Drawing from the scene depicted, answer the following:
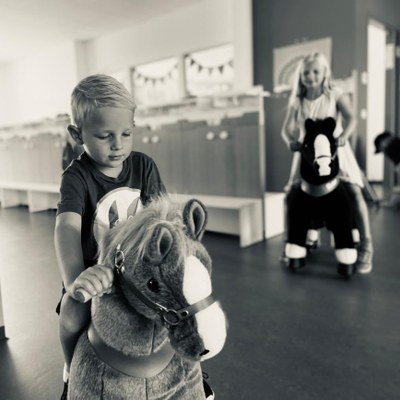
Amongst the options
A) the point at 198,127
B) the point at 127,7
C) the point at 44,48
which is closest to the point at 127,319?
the point at 44,48

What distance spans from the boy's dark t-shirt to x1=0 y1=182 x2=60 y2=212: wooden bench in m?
0.11

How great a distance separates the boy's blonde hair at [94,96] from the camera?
2.22 feet

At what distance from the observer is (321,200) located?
2453 mm

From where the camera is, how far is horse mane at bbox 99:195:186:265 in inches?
25.5

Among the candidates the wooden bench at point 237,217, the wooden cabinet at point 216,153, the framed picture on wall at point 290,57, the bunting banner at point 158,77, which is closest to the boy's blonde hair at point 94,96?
the wooden bench at point 237,217

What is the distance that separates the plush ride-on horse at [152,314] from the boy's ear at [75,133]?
17 cm

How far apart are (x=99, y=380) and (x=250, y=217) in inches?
113

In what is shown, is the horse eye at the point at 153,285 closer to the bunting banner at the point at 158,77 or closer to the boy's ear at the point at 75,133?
the boy's ear at the point at 75,133

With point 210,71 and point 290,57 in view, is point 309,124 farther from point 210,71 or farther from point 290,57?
point 210,71

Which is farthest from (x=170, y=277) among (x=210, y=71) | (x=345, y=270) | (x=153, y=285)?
(x=210, y=71)

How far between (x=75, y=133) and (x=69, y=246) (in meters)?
0.20

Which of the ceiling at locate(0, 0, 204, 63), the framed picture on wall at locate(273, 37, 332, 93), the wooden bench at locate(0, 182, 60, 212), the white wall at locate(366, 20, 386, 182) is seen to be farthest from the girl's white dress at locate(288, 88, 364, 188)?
the white wall at locate(366, 20, 386, 182)

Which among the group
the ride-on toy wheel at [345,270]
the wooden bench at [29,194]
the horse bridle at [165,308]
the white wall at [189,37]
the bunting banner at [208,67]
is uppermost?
the white wall at [189,37]

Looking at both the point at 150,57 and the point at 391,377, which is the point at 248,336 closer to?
the point at 391,377
